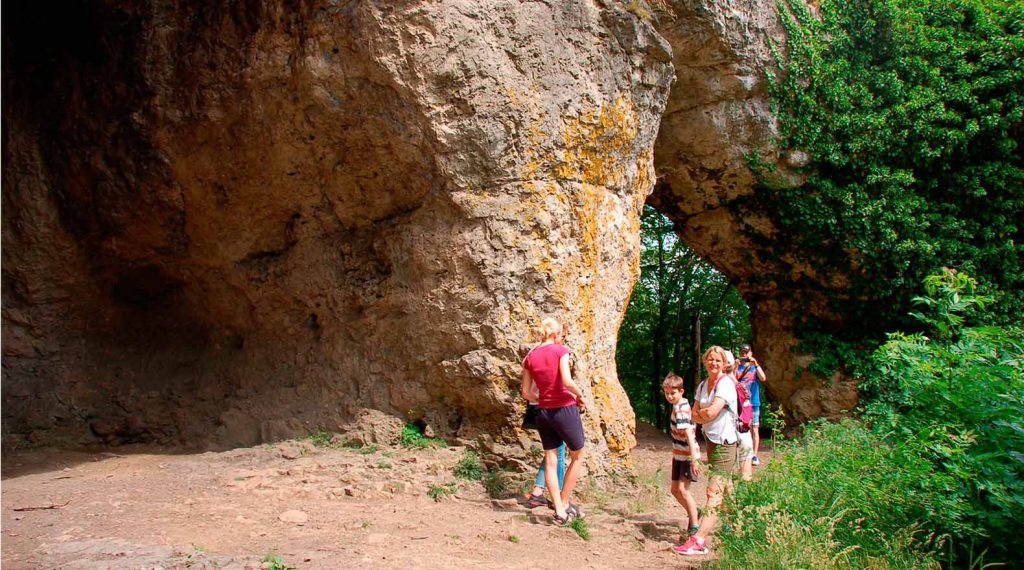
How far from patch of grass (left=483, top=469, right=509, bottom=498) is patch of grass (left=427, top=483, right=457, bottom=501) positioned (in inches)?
10.9

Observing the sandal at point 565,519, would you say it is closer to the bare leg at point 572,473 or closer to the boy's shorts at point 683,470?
the bare leg at point 572,473

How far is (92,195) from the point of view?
8305 mm

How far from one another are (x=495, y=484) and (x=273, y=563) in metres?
2.29

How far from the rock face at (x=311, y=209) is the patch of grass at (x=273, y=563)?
245 cm

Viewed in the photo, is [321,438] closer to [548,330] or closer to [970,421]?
[548,330]

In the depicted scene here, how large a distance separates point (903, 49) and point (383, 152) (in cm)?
801

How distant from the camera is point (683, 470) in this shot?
512 centimetres

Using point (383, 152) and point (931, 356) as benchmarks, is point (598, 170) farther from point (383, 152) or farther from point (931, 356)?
point (931, 356)

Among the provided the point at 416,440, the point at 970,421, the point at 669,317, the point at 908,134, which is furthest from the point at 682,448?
the point at 669,317

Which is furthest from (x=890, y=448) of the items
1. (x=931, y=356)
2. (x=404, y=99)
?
(x=404, y=99)

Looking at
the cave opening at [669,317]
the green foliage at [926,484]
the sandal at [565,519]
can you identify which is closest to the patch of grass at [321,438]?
the sandal at [565,519]

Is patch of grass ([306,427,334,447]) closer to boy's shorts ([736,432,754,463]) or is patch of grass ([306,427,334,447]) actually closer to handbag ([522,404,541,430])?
handbag ([522,404,541,430])

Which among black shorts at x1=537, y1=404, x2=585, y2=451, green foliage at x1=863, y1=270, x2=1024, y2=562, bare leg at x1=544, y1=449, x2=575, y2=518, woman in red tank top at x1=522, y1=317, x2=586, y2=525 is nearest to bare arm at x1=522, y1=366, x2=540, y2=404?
woman in red tank top at x1=522, y1=317, x2=586, y2=525

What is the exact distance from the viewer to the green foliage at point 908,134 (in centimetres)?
1002
